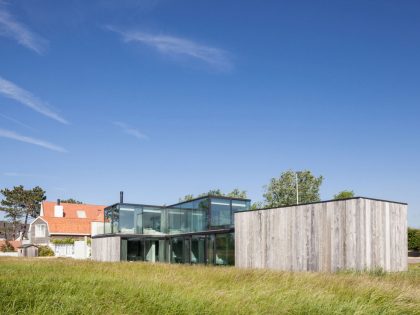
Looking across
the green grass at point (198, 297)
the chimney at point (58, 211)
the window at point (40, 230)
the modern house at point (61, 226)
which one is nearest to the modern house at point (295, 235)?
the green grass at point (198, 297)

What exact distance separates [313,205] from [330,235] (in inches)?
45.8

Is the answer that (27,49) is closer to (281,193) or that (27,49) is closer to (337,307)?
(337,307)

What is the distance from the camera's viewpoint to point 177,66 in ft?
72.9

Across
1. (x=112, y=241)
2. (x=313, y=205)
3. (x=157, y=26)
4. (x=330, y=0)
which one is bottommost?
(x=112, y=241)

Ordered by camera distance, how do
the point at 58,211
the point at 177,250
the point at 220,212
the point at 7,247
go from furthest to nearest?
1. the point at 58,211
2. the point at 7,247
3. the point at 177,250
4. the point at 220,212

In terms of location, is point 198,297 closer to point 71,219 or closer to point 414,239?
point 414,239

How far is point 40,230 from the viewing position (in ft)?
156

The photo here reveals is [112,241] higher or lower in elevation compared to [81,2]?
Result: lower

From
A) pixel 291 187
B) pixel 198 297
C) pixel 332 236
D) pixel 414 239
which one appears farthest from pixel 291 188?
pixel 198 297

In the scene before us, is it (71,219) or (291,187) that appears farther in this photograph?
(71,219)

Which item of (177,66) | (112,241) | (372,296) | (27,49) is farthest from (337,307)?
(112,241)

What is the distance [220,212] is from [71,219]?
97.0 ft

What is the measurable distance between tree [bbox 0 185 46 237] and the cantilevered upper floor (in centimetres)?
3839

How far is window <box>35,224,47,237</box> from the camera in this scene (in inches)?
1844
